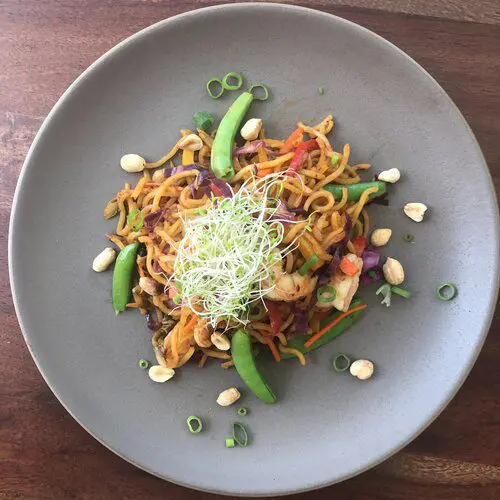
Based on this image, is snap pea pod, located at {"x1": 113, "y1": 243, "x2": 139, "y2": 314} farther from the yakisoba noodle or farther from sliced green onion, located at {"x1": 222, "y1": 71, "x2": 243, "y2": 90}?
sliced green onion, located at {"x1": 222, "y1": 71, "x2": 243, "y2": 90}

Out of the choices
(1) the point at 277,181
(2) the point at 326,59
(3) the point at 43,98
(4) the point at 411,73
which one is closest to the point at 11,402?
(3) the point at 43,98

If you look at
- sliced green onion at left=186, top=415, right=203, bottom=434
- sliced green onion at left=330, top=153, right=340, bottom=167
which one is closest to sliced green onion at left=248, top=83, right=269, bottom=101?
sliced green onion at left=330, top=153, right=340, bottom=167

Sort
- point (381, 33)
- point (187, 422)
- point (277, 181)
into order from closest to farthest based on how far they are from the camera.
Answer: point (277, 181) → point (187, 422) → point (381, 33)

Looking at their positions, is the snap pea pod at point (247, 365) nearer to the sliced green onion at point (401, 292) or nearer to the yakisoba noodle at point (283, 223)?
the yakisoba noodle at point (283, 223)

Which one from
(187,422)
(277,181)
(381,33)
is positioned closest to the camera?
(277,181)

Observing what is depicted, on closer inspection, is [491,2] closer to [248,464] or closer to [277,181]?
[277,181]

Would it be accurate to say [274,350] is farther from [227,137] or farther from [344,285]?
[227,137]
